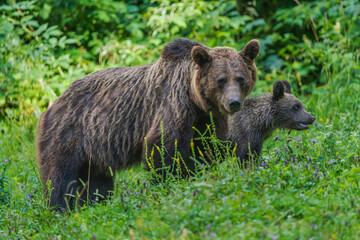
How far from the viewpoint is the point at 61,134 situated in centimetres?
635

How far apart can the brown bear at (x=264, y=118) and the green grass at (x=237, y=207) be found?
0.94 m

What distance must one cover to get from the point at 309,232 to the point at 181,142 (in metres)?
2.31

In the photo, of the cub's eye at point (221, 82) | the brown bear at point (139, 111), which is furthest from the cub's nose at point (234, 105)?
the cub's eye at point (221, 82)

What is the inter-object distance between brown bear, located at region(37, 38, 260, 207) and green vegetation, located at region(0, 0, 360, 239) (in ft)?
1.17

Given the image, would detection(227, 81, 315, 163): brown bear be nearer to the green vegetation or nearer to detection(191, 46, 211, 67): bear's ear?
the green vegetation

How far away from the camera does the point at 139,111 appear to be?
623cm

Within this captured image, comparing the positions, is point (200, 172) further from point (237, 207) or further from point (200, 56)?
point (200, 56)

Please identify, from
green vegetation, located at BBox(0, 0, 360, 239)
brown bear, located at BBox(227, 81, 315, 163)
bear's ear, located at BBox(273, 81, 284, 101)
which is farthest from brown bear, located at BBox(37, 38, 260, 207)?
bear's ear, located at BBox(273, 81, 284, 101)

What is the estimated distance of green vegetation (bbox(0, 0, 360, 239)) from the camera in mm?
3979

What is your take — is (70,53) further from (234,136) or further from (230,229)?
(230,229)

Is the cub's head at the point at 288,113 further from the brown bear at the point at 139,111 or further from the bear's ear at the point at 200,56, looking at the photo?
the bear's ear at the point at 200,56

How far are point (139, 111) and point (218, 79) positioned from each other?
1.09 metres

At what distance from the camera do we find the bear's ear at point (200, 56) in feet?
18.6

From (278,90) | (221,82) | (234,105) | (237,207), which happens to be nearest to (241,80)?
(221,82)
